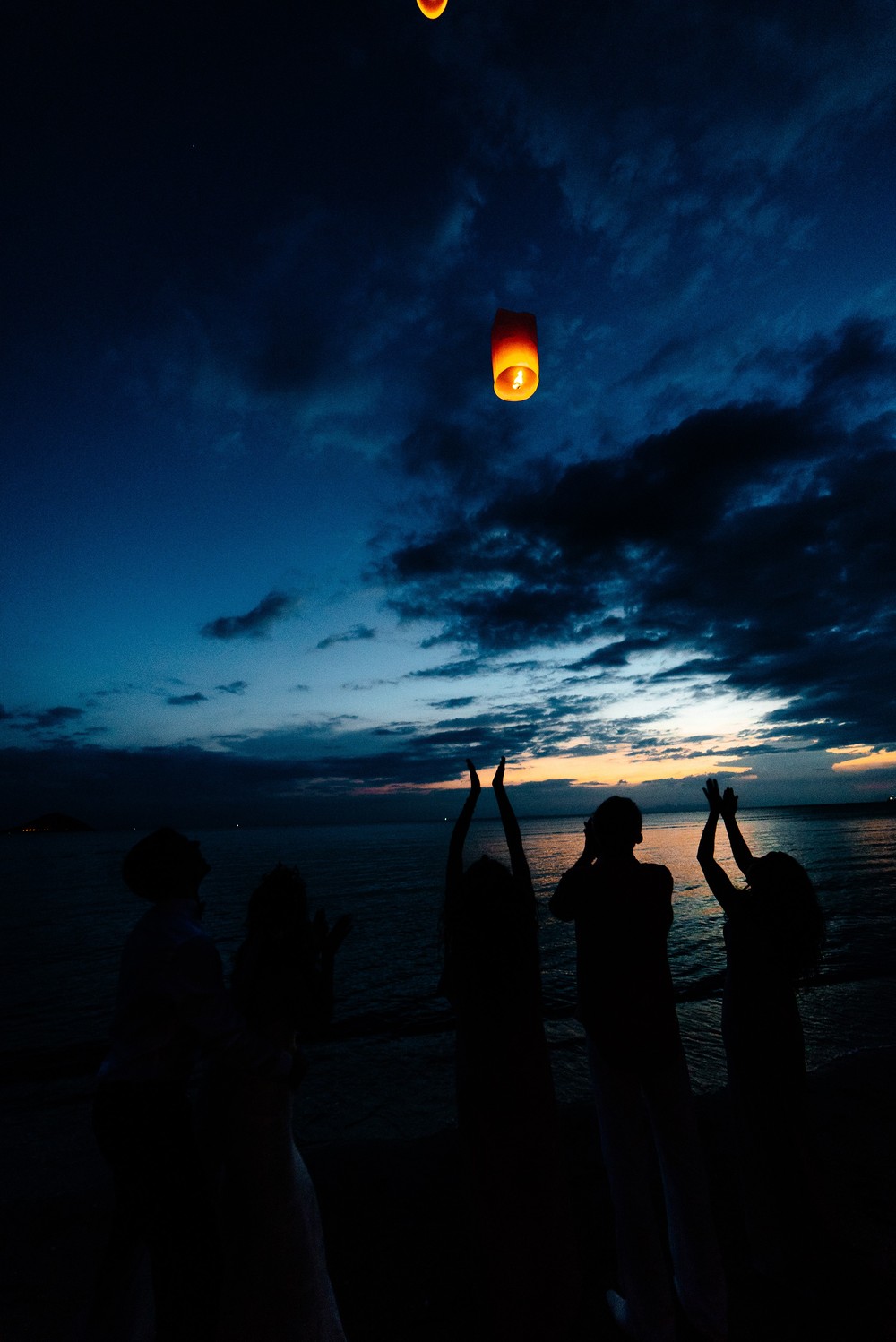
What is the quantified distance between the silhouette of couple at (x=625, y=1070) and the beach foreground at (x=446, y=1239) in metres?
0.30

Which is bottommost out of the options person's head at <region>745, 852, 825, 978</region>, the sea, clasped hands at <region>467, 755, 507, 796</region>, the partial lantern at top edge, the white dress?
the sea

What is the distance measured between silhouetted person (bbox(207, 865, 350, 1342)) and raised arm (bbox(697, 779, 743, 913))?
2.23 metres

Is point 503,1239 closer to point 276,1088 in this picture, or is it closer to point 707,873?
point 276,1088

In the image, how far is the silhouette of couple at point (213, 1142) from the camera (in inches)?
98.6

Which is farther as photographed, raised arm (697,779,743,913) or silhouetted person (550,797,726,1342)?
raised arm (697,779,743,913)

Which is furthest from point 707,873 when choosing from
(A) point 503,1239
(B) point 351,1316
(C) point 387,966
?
(C) point 387,966

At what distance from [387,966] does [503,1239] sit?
12.7 metres

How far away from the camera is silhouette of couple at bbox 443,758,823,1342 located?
2.42m

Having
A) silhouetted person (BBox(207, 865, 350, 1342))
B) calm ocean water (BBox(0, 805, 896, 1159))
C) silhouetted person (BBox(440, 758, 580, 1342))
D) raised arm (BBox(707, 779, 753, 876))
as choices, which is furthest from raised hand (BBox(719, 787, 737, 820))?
calm ocean water (BBox(0, 805, 896, 1159))

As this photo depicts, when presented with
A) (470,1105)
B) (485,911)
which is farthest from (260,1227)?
(485,911)

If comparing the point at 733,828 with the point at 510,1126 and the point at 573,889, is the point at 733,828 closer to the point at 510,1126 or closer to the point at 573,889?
the point at 573,889

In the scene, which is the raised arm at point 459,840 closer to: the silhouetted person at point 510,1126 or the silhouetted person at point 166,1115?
the silhouetted person at point 510,1126

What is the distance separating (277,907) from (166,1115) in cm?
94

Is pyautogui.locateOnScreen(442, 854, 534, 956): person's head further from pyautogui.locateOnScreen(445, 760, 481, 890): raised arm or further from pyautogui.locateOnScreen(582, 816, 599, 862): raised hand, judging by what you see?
pyautogui.locateOnScreen(582, 816, 599, 862): raised hand
